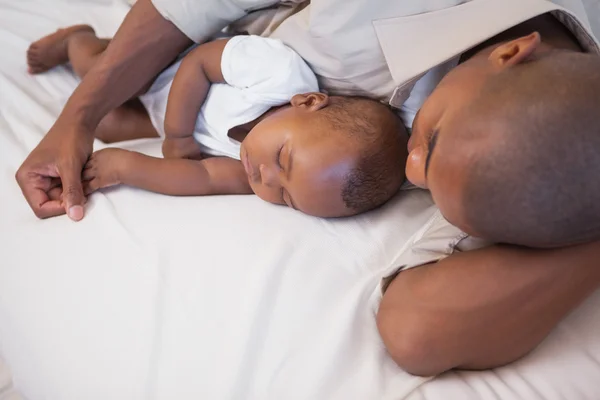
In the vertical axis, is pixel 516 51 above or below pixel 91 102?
below

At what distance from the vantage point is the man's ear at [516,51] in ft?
2.24

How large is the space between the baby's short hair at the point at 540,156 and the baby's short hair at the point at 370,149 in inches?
9.3

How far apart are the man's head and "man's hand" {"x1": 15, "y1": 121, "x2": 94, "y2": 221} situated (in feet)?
1.81

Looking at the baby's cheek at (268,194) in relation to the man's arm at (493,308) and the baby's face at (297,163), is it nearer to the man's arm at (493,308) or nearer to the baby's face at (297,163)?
the baby's face at (297,163)

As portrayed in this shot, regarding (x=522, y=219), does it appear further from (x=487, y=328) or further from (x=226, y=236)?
(x=226, y=236)

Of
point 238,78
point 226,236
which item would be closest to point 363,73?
point 238,78

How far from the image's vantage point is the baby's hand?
956 mm

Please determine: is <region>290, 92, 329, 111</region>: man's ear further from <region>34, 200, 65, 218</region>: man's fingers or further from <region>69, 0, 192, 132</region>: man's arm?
<region>34, 200, 65, 218</region>: man's fingers

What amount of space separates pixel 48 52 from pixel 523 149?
3.32ft

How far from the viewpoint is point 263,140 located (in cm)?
94

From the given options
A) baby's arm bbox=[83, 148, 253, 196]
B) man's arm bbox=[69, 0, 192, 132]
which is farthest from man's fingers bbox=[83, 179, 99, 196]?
man's arm bbox=[69, 0, 192, 132]

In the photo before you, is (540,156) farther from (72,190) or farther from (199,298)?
(72,190)

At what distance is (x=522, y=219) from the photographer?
64 centimetres

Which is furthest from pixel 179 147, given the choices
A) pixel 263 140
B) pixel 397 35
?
pixel 397 35
